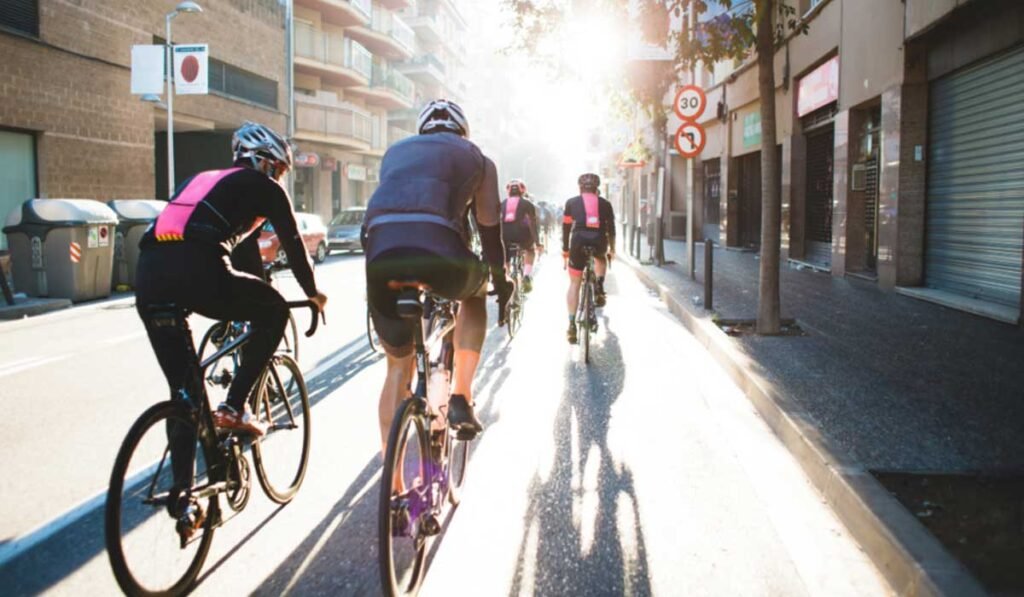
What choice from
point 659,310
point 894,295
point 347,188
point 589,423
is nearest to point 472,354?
point 589,423

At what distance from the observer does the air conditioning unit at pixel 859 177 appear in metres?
15.3

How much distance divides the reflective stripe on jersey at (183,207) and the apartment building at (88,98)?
60.0 feet

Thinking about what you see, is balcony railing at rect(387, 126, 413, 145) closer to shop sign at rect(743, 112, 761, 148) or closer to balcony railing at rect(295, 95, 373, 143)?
balcony railing at rect(295, 95, 373, 143)

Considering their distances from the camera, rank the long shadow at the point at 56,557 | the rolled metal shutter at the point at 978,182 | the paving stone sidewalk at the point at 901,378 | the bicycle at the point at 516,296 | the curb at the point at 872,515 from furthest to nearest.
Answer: the rolled metal shutter at the point at 978,182 < the bicycle at the point at 516,296 < the paving stone sidewalk at the point at 901,378 < the long shadow at the point at 56,557 < the curb at the point at 872,515

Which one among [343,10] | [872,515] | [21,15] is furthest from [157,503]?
[343,10]

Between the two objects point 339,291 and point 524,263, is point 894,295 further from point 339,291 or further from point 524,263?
point 339,291

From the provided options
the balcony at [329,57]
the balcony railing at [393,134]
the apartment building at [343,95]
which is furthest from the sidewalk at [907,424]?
the balcony railing at [393,134]

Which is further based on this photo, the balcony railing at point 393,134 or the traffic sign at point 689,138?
the balcony railing at point 393,134

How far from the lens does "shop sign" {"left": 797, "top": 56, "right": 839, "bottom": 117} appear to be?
53.3 feet

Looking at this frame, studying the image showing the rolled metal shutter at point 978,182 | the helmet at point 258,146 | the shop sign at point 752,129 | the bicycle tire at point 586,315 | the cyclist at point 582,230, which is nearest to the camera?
the helmet at point 258,146

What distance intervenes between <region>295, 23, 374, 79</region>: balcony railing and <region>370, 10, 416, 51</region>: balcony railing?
14.4 feet

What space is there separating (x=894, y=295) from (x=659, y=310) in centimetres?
346

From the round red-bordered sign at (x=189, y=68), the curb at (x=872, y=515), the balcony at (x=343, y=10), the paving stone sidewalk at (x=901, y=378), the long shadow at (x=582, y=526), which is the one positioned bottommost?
the long shadow at (x=582, y=526)

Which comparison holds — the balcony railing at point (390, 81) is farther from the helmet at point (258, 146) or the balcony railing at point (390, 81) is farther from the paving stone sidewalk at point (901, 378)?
the helmet at point (258, 146)
